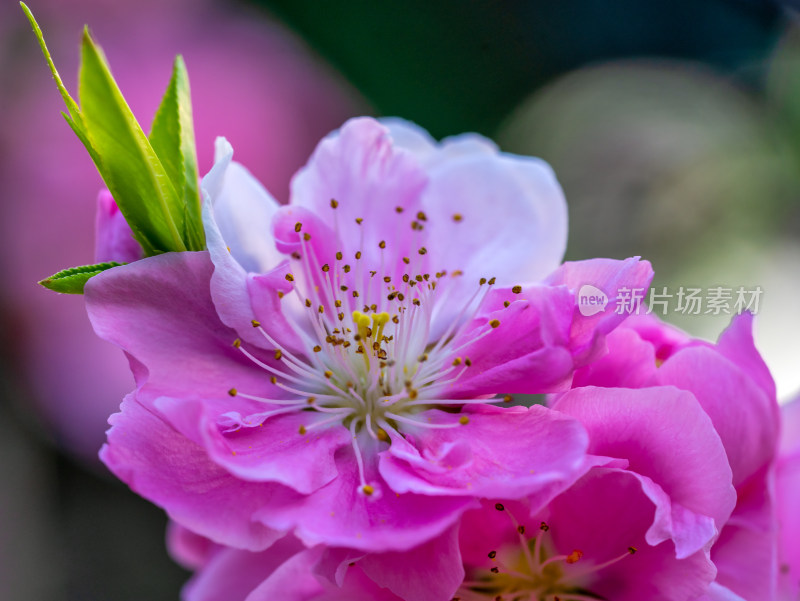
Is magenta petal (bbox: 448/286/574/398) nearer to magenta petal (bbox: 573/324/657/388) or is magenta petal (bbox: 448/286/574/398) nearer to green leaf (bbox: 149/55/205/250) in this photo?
magenta petal (bbox: 573/324/657/388)

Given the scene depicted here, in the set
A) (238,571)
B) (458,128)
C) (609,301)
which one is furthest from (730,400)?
(458,128)

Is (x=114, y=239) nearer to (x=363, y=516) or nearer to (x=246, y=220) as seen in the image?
(x=246, y=220)

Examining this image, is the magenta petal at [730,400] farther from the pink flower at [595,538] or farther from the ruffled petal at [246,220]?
the ruffled petal at [246,220]

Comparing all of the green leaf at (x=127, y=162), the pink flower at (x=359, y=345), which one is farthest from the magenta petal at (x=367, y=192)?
the green leaf at (x=127, y=162)

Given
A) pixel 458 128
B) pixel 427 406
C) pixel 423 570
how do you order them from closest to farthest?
1. pixel 423 570
2. pixel 427 406
3. pixel 458 128

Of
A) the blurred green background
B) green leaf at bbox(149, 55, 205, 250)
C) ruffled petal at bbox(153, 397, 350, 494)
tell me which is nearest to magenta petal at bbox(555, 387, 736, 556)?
ruffled petal at bbox(153, 397, 350, 494)

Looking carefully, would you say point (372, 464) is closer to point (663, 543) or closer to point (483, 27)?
point (663, 543)
